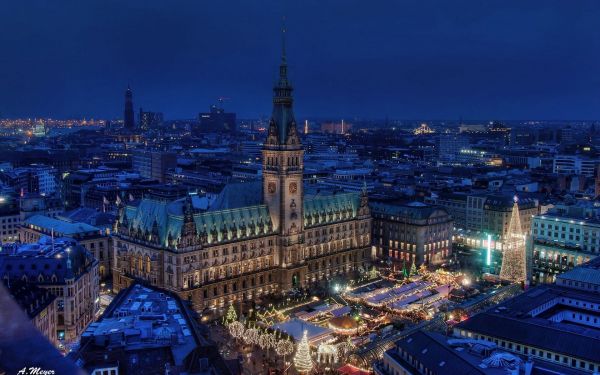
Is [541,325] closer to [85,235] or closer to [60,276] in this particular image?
[60,276]

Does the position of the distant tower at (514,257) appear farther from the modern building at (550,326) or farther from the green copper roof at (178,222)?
the green copper roof at (178,222)

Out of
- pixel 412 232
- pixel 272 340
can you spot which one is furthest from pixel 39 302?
pixel 412 232

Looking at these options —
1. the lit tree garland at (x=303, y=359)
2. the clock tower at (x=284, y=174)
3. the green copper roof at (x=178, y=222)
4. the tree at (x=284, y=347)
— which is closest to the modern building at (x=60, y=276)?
the green copper roof at (x=178, y=222)

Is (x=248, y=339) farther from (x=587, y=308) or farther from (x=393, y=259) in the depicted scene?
(x=393, y=259)

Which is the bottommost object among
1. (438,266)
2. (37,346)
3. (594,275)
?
(438,266)

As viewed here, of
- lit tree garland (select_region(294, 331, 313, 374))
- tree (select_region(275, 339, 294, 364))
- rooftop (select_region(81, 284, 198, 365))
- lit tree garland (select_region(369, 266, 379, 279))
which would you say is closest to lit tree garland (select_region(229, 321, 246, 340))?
tree (select_region(275, 339, 294, 364))

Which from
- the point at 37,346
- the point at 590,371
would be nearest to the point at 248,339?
the point at 590,371
